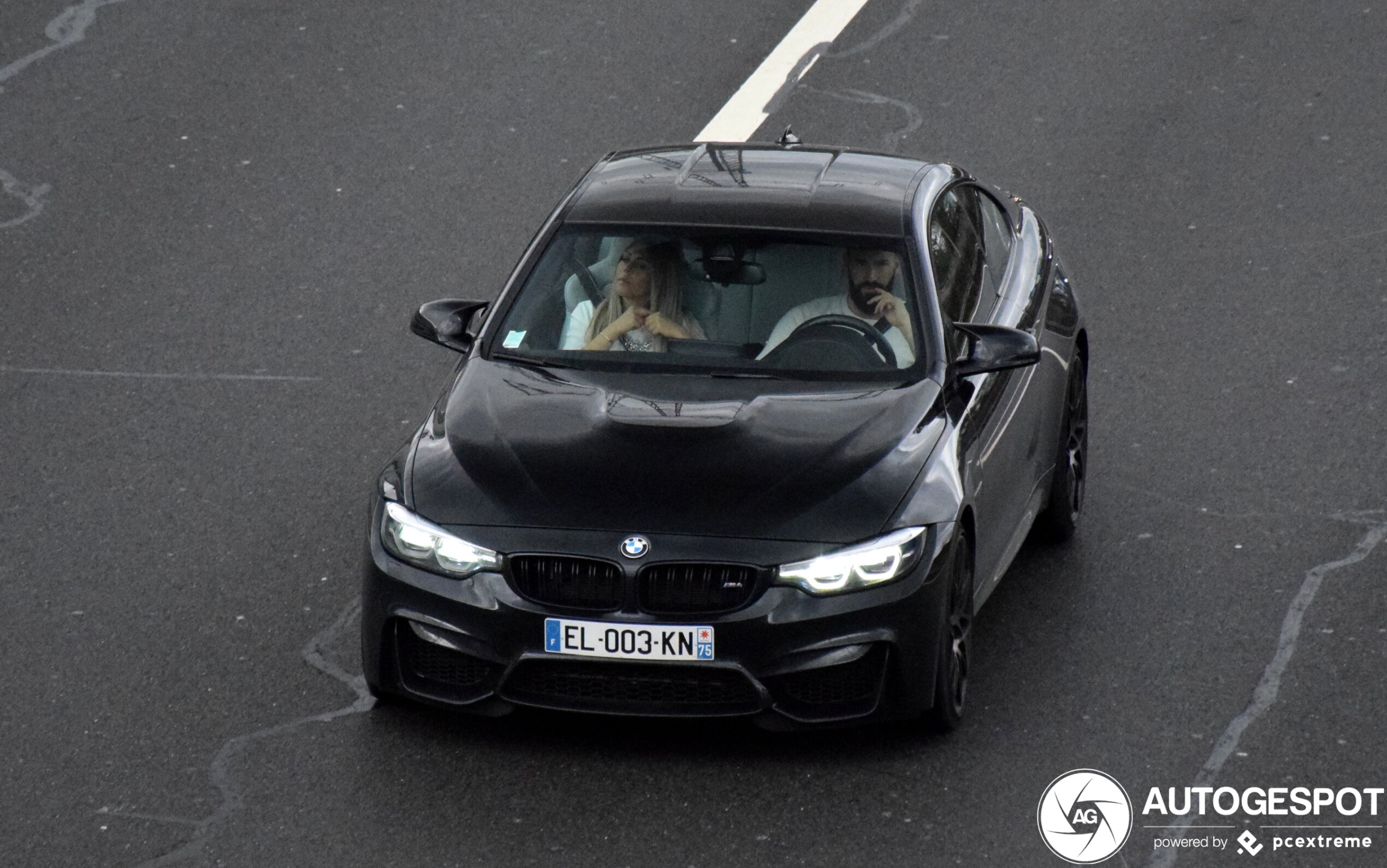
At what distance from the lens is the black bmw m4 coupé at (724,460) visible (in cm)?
648

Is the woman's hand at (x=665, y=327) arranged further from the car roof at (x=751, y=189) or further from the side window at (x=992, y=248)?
the side window at (x=992, y=248)

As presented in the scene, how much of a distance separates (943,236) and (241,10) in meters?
7.74

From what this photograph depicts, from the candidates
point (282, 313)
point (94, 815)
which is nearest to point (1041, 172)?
point (282, 313)

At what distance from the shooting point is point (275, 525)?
857 centimetres

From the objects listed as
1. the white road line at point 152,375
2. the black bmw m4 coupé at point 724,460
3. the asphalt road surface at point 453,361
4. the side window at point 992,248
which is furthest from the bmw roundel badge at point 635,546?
A: the white road line at point 152,375

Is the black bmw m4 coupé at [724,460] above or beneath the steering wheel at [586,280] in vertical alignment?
beneath

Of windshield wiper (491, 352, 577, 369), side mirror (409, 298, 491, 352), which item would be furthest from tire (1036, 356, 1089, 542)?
side mirror (409, 298, 491, 352)

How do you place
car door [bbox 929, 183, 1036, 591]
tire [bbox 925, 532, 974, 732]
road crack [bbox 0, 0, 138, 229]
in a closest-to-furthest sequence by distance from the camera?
tire [bbox 925, 532, 974, 732] < car door [bbox 929, 183, 1036, 591] < road crack [bbox 0, 0, 138, 229]

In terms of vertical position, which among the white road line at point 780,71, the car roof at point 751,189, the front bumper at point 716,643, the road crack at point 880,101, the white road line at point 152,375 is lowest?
the white road line at point 152,375

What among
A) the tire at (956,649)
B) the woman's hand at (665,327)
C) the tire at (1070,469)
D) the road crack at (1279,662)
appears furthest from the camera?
the tire at (1070,469)

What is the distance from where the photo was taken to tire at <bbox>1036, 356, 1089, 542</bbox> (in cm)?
849

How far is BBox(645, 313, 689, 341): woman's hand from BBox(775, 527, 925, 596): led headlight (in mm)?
1388

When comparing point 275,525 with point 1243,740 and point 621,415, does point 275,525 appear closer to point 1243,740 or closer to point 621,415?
point 621,415

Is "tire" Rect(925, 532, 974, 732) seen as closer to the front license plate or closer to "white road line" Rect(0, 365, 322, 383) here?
the front license plate
